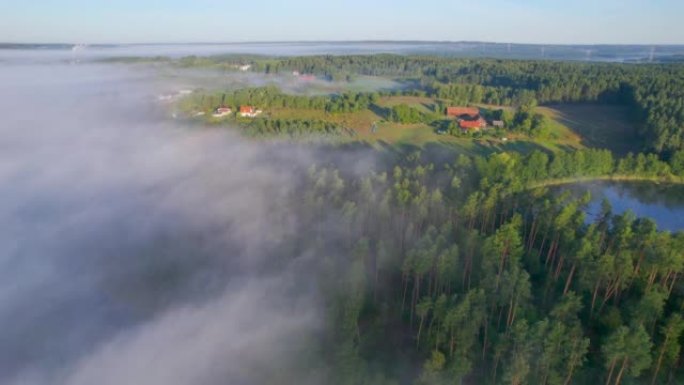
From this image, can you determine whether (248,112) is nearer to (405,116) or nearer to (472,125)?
(405,116)

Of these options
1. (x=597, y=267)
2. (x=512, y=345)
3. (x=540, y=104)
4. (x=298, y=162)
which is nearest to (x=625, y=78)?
A: (x=540, y=104)

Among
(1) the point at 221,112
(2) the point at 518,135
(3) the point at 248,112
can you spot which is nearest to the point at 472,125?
(2) the point at 518,135

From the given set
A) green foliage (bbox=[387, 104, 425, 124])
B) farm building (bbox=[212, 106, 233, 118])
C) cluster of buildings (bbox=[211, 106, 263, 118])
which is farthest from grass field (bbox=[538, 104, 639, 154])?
farm building (bbox=[212, 106, 233, 118])

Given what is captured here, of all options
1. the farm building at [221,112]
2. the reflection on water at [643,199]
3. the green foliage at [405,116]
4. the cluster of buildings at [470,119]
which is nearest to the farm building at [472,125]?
the cluster of buildings at [470,119]

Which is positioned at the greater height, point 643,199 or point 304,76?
point 304,76

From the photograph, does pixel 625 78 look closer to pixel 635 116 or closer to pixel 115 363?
pixel 635 116
